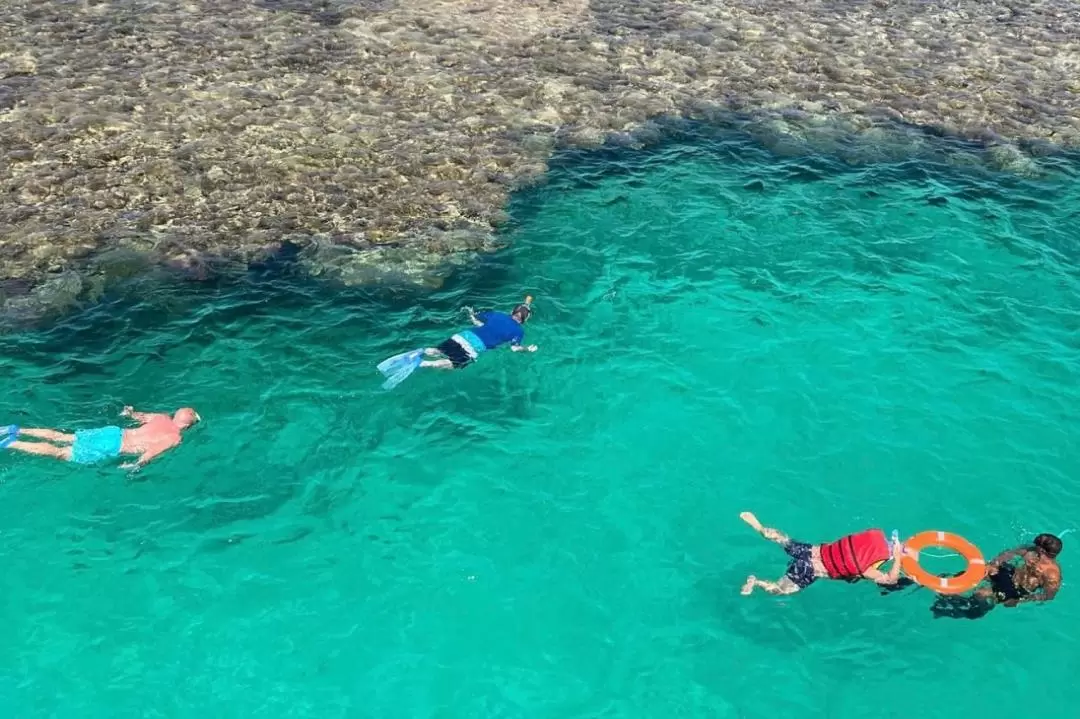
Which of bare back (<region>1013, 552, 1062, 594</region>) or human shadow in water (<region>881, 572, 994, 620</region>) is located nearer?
bare back (<region>1013, 552, 1062, 594</region>)

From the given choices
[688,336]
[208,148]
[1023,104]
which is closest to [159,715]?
[688,336]

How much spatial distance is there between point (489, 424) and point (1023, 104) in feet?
66.9

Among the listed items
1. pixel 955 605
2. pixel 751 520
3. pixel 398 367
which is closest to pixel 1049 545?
pixel 955 605

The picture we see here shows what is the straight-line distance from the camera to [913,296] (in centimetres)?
1928

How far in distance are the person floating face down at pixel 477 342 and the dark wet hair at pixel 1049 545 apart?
8.93 meters

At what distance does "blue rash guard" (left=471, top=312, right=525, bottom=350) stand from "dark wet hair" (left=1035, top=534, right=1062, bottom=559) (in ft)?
30.0

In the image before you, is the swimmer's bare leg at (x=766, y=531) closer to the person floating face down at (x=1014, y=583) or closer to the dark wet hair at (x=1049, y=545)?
the person floating face down at (x=1014, y=583)

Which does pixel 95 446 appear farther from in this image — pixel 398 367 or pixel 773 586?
pixel 773 586

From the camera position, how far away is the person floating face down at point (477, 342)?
16406mm

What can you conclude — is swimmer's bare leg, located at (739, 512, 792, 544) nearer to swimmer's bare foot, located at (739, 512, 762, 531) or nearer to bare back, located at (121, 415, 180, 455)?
swimmer's bare foot, located at (739, 512, 762, 531)

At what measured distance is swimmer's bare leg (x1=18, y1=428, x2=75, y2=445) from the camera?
1472cm

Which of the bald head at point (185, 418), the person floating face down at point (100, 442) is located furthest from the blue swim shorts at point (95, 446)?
the bald head at point (185, 418)

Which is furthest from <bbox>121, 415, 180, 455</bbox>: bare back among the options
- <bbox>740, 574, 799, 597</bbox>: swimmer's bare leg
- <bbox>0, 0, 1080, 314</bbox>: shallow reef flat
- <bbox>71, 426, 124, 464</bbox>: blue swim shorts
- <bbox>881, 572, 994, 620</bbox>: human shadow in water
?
<bbox>881, 572, 994, 620</bbox>: human shadow in water

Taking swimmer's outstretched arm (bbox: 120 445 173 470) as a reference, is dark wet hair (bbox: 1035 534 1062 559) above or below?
below
